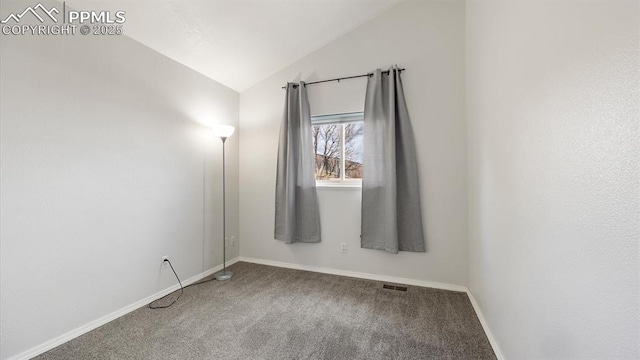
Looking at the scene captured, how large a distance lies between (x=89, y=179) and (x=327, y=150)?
2291 mm

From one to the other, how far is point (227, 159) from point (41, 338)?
219 centimetres

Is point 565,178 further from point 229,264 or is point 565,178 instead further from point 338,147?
point 229,264

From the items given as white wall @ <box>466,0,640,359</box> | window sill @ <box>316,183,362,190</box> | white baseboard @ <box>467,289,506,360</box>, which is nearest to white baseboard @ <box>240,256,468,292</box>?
white baseboard @ <box>467,289,506,360</box>

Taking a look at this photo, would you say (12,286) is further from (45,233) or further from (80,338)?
(80,338)

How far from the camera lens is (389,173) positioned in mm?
2627

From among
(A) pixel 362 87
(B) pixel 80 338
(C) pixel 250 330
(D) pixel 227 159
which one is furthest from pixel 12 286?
(A) pixel 362 87

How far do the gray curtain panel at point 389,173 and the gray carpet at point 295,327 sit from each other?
0.53 metres

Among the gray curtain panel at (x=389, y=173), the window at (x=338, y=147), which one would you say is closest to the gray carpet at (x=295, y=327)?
the gray curtain panel at (x=389, y=173)

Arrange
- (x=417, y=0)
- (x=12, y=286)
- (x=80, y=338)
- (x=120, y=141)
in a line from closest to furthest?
1. (x=12, y=286)
2. (x=80, y=338)
3. (x=120, y=141)
4. (x=417, y=0)

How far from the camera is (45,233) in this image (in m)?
1.67

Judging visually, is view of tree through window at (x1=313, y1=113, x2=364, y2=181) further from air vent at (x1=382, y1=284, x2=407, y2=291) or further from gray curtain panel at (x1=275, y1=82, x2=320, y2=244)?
air vent at (x1=382, y1=284, x2=407, y2=291)

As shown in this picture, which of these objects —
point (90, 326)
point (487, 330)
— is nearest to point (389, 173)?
point (487, 330)

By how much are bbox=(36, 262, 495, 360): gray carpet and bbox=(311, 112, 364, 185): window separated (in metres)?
1.28

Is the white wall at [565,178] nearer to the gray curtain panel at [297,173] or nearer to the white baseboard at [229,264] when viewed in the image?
the white baseboard at [229,264]
